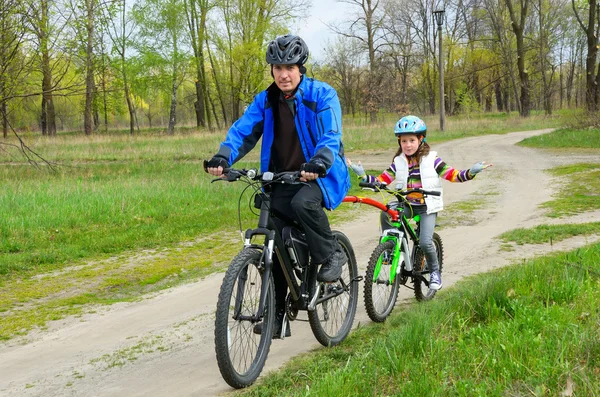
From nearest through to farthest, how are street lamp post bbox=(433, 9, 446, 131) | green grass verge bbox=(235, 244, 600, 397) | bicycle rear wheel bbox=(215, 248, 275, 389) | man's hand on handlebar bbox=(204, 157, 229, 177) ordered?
green grass verge bbox=(235, 244, 600, 397) → bicycle rear wheel bbox=(215, 248, 275, 389) → man's hand on handlebar bbox=(204, 157, 229, 177) → street lamp post bbox=(433, 9, 446, 131)

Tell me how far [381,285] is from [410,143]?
1.38 metres

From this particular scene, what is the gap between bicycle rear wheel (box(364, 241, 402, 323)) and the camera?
16.1 feet

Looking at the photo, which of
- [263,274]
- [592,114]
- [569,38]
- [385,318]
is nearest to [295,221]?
[263,274]

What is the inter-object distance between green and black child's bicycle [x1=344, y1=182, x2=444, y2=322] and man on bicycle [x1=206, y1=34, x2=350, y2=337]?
0.81 metres

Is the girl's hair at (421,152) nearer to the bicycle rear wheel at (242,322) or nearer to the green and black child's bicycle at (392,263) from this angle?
the green and black child's bicycle at (392,263)

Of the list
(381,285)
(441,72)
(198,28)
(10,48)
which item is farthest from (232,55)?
(381,285)

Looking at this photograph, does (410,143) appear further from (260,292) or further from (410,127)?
(260,292)

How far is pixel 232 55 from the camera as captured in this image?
134 ft

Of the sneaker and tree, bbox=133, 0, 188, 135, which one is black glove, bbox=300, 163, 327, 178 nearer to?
the sneaker

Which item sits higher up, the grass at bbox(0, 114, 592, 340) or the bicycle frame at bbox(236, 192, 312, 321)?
the bicycle frame at bbox(236, 192, 312, 321)

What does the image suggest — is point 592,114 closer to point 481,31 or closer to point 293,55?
point 293,55

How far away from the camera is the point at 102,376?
4.03 meters

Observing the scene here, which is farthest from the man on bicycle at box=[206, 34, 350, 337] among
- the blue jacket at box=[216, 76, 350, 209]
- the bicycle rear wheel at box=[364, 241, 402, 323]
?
the bicycle rear wheel at box=[364, 241, 402, 323]

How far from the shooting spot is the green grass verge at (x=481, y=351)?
2.94 meters
